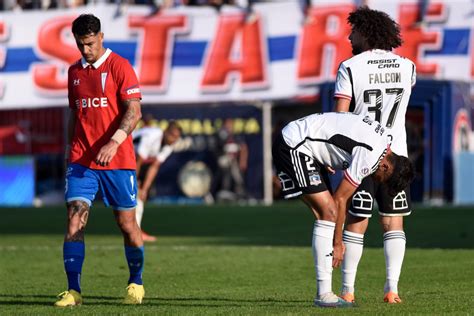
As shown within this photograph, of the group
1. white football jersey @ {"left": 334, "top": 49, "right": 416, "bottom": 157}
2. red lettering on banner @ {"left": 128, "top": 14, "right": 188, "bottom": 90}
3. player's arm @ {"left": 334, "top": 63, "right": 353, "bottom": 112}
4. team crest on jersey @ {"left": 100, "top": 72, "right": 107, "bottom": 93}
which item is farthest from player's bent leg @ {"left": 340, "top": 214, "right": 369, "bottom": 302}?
red lettering on banner @ {"left": 128, "top": 14, "right": 188, "bottom": 90}

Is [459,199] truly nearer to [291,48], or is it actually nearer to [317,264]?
[291,48]

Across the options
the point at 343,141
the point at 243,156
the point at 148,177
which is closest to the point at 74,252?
the point at 343,141

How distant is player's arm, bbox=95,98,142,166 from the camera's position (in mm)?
10539

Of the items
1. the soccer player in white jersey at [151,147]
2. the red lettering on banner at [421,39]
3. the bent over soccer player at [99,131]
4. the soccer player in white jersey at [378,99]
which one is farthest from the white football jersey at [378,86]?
the red lettering on banner at [421,39]

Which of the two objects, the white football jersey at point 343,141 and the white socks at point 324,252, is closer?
the white football jersey at point 343,141

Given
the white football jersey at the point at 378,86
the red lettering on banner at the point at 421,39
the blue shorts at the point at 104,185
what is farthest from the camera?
the red lettering on banner at the point at 421,39

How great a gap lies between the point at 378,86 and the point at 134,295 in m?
2.79

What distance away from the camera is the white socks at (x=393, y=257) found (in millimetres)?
10500

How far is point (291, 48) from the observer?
32.9 meters

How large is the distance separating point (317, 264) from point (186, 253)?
7321mm

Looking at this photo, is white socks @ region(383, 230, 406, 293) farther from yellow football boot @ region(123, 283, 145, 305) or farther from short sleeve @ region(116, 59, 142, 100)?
short sleeve @ region(116, 59, 142, 100)

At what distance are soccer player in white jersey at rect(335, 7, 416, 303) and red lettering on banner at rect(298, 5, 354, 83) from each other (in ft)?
72.2

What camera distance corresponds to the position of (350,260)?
34.4 ft

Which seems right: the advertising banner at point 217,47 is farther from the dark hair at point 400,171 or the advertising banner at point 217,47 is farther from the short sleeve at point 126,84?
the dark hair at point 400,171
